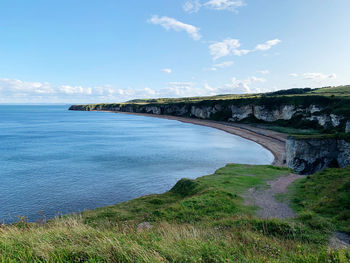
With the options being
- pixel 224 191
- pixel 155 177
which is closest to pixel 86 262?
pixel 224 191

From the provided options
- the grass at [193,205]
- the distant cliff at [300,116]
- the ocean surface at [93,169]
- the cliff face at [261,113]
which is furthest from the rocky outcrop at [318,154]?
the ocean surface at [93,169]

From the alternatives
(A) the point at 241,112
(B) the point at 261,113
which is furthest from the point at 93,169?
(A) the point at 241,112

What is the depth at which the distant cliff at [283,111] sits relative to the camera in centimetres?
6988

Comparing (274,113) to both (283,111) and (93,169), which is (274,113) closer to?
(283,111)

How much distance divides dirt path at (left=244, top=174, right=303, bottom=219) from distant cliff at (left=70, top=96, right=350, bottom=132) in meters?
27.2

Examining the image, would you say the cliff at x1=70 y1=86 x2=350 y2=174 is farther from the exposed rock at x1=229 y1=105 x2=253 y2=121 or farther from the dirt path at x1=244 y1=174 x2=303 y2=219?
the dirt path at x1=244 y1=174 x2=303 y2=219

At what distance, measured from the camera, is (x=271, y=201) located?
→ 19.3 metres

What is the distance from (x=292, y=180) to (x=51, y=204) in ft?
94.1

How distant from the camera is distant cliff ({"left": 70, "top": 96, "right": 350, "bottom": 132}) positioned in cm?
6988

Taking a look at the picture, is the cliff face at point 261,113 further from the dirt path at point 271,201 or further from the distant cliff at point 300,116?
the dirt path at point 271,201

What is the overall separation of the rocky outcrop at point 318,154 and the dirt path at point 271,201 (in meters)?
13.1

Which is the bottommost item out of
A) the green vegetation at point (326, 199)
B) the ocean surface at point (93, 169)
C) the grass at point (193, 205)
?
the ocean surface at point (93, 169)

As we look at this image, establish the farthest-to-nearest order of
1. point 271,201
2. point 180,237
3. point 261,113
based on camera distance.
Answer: point 261,113 → point 271,201 → point 180,237

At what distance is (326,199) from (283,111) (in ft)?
287
